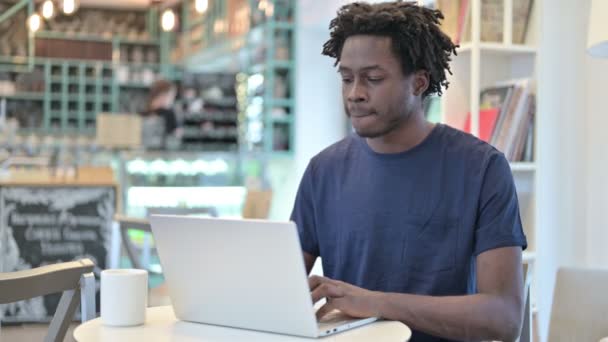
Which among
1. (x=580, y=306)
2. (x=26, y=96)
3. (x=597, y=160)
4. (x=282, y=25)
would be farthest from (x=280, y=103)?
(x=580, y=306)

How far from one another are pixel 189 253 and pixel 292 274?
8.4 inches

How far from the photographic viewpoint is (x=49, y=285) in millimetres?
1646

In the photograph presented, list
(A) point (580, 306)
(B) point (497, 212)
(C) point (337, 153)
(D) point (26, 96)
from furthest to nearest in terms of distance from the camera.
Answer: (D) point (26, 96) < (A) point (580, 306) < (C) point (337, 153) < (B) point (497, 212)

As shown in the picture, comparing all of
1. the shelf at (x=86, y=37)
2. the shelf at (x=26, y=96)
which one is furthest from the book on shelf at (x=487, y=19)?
the shelf at (x=86, y=37)

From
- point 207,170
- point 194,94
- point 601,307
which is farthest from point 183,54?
point 601,307

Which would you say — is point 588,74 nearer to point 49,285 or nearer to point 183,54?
point 49,285

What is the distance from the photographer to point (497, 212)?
158 centimetres

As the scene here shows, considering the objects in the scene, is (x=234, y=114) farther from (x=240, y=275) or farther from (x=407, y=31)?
(x=240, y=275)

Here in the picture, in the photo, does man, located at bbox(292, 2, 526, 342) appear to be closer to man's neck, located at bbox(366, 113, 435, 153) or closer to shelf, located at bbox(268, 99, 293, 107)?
man's neck, located at bbox(366, 113, 435, 153)

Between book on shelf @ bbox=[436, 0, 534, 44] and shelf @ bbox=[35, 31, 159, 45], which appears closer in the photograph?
book on shelf @ bbox=[436, 0, 534, 44]

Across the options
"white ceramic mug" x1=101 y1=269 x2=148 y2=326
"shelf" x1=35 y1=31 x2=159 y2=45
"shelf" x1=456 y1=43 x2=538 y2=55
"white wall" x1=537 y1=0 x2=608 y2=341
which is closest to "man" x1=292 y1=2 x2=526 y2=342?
"white ceramic mug" x1=101 y1=269 x2=148 y2=326

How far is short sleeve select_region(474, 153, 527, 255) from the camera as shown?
155 centimetres

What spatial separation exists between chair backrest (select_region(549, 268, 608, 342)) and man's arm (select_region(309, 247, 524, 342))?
0.56 m

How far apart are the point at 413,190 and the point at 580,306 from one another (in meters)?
0.65
